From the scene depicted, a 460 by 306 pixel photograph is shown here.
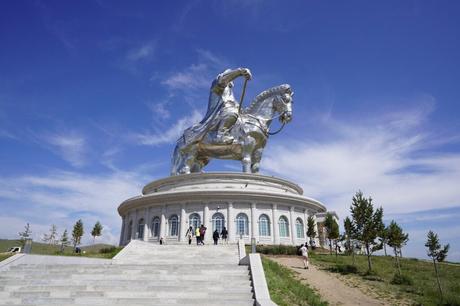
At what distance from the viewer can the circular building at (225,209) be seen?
99.8 feet

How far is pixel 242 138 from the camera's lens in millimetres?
35219

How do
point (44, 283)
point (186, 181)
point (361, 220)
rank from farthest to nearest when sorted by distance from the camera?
point (186, 181), point (361, 220), point (44, 283)

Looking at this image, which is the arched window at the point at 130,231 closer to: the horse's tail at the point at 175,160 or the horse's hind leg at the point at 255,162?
the horse's tail at the point at 175,160

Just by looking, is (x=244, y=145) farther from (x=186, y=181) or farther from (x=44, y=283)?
(x=44, y=283)

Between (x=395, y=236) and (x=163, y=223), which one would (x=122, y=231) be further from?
(x=395, y=236)

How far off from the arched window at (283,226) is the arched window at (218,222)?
16.8 ft

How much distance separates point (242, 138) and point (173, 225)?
10572mm

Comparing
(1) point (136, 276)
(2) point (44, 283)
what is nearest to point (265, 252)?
(1) point (136, 276)

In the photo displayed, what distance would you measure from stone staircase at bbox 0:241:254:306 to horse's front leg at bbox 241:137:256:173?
21.4 meters

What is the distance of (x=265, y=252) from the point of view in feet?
79.7

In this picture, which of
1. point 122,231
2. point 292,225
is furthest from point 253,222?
point 122,231

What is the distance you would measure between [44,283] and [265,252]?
1488 cm

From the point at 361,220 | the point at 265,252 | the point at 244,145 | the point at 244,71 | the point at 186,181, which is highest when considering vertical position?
the point at 244,71

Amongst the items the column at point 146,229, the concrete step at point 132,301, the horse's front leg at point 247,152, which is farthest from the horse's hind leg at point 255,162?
the concrete step at point 132,301
